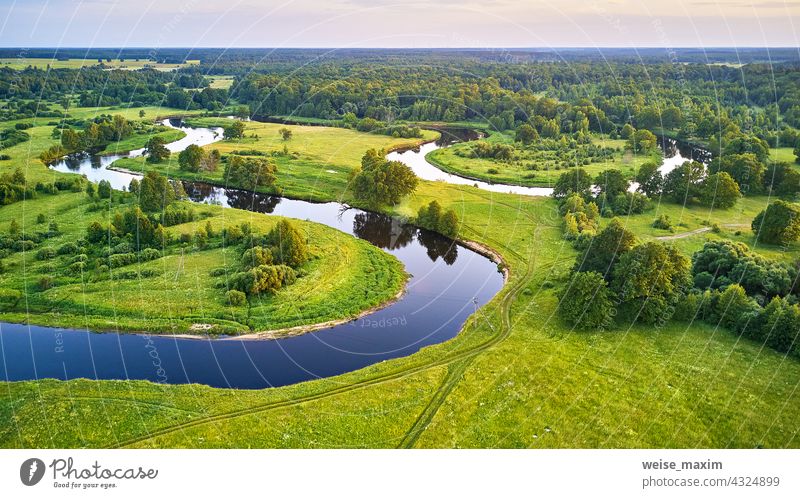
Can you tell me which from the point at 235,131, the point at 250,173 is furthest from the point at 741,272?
the point at 235,131

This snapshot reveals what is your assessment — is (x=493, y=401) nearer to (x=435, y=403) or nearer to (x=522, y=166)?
(x=435, y=403)

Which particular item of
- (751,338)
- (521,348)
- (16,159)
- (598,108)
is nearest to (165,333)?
(521,348)

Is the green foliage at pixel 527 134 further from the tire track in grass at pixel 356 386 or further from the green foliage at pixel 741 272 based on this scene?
the tire track in grass at pixel 356 386

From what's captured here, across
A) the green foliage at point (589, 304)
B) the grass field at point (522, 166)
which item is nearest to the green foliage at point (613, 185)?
the grass field at point (522, 166)

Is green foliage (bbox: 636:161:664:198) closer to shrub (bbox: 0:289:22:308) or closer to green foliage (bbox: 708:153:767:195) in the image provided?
green foliage (bbox: 708:153:767:195)

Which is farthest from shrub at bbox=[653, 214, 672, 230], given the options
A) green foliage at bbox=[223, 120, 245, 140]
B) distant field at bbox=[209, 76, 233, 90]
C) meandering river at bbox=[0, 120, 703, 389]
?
distant field at bbox=[209, 76, 233, 90]
